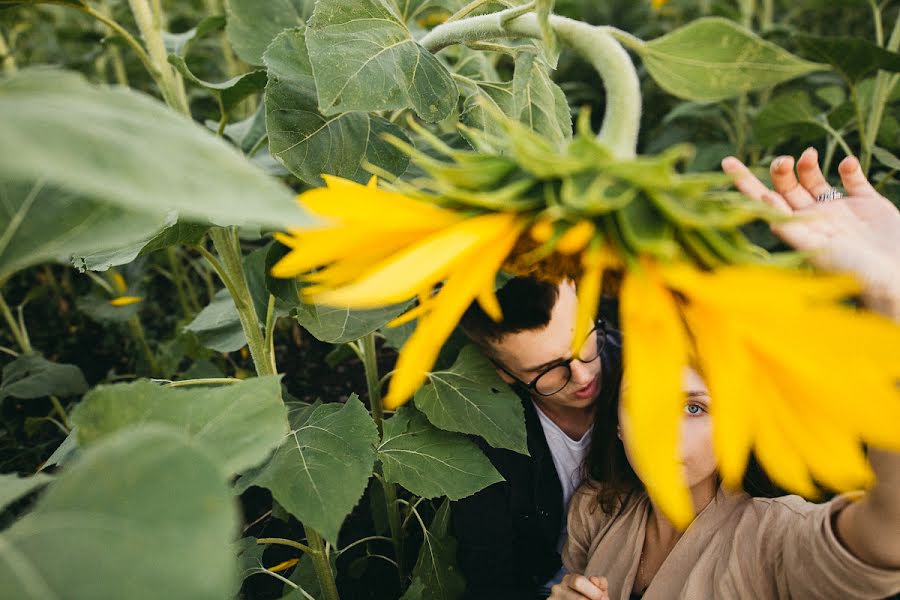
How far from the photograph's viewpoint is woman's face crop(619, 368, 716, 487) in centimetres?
76

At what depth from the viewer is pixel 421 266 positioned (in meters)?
0.25

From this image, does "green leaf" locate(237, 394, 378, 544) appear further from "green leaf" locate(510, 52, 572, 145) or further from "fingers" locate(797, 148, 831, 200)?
"fingers" locate(797, 148, 831, 200)

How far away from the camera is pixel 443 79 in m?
0.54

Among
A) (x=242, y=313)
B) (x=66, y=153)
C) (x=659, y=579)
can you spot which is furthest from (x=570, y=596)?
(x=66, y=153)

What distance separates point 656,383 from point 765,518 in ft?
2.19

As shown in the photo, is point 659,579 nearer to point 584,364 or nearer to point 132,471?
point 584,364

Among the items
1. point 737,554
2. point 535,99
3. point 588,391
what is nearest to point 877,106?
point 588,391

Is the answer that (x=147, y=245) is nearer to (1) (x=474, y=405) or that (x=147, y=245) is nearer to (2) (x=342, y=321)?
(2) (x=342, y=321)

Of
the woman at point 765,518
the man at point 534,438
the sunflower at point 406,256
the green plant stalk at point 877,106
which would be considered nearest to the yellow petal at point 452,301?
the sunflower at point 406,256

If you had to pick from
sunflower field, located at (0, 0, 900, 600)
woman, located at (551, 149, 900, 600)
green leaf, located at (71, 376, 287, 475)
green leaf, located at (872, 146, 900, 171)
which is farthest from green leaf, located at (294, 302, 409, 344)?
green leaf, located at (872, 146, 900, 171)

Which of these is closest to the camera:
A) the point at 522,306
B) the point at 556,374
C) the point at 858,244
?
the point at 858,244

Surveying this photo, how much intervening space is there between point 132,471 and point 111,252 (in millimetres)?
389

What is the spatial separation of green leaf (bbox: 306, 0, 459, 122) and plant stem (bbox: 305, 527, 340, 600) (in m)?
0.46

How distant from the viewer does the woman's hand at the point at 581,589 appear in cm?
84
